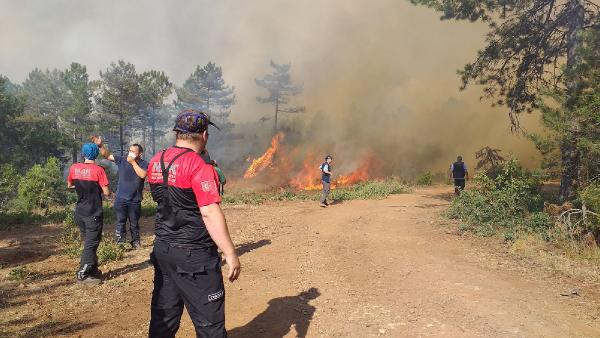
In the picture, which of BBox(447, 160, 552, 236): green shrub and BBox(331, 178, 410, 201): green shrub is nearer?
BBox(447, 160, 552, 236): green shrub

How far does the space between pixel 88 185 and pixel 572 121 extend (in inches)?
395

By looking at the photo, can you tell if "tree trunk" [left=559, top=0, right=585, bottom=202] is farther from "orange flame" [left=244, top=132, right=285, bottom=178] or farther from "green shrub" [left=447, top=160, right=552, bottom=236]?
"orange flame" [left=244, top=132, right=285, bottom=178]

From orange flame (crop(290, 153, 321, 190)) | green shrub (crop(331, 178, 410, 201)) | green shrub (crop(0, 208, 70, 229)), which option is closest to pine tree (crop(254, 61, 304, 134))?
orange flame (crop(290, 153, 321, 190))

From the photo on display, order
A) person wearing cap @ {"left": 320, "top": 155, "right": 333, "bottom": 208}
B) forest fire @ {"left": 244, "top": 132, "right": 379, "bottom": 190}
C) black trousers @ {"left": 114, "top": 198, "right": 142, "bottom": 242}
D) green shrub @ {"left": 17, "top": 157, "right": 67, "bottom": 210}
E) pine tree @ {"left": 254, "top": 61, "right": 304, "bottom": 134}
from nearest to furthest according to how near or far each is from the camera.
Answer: black trousers @ {"left": 114, "top": 198, "right": 142, "bottom": 242}
person wearing cap @ {"left": 320, "top": 155, "right": 333, "bottom": 208}
green shrub @ {"left": 17, "top": 157, "right": 67, "bottom": 210}
forest fire @ {"left": 244, "top": 132, "right": 379, "bottom": 190}
pine tree @ {"left": 254, "top": 61, "right": 304, "bottom": 134}

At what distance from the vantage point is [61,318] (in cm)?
518

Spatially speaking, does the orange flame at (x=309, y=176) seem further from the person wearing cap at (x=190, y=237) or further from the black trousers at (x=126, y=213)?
the person wearing cap at (x=190, y=237)

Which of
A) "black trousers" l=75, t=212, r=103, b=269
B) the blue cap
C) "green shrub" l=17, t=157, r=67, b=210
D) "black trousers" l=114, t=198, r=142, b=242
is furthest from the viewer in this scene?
"green shrub" l=17, t=157, r=67, b=210

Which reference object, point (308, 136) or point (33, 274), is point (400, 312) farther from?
point (308, 136)

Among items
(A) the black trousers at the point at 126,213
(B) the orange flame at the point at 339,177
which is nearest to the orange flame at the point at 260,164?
(B) the orange flame at the point at 339,177

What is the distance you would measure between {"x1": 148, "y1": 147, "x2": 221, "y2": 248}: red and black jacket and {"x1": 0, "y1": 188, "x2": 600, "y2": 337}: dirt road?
207 cm

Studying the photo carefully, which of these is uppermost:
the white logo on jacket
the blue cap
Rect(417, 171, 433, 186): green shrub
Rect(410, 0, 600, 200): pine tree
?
Rect(410, 0, 600, 200): pine tree

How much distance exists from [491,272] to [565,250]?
7.58 ft

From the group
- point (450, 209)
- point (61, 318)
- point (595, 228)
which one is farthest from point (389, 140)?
point (61, 318)

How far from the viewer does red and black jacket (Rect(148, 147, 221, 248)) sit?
3.12m
